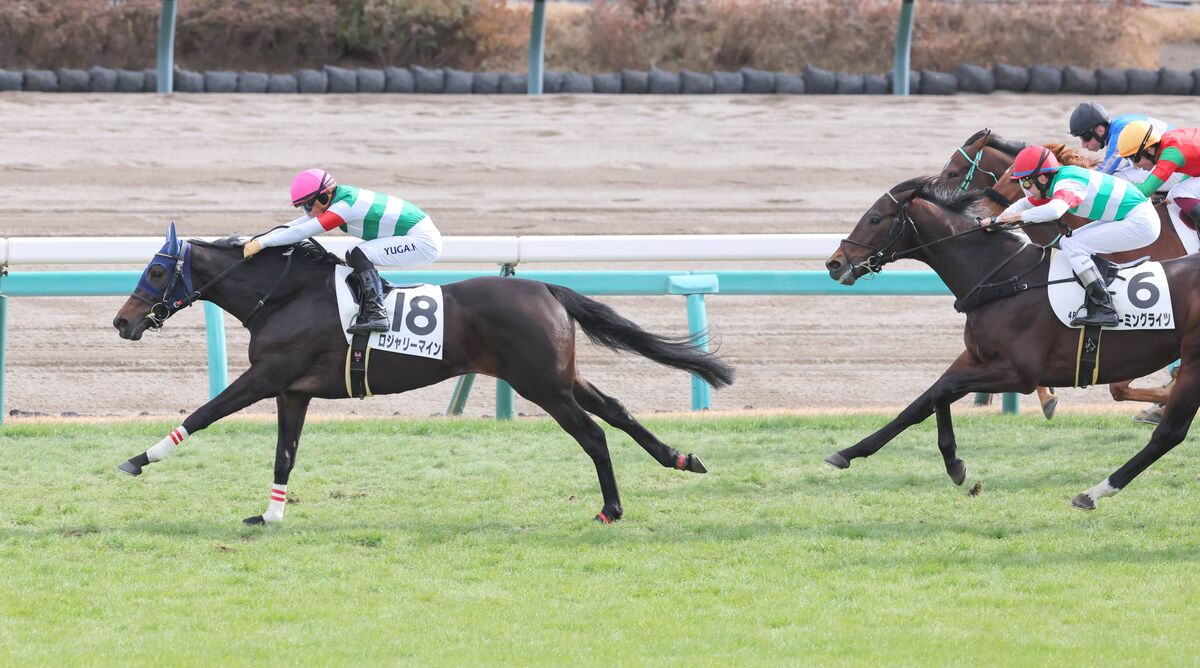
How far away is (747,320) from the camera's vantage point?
12242mm

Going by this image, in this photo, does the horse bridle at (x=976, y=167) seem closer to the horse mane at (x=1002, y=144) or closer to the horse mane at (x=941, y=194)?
the horse mane at (x=1002, y=144)

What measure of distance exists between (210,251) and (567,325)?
69.2 inches

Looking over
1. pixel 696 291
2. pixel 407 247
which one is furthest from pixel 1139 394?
pixel 407 247

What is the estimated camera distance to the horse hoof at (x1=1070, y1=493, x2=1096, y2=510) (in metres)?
7.10

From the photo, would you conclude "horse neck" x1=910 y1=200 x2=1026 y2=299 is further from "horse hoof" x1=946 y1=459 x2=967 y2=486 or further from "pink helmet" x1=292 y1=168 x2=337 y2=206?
"pink helmet" x1=292 y1=168 x2=337 y2=206

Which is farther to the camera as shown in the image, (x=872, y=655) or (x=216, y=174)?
(x=216, y=174)

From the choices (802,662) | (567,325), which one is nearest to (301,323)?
(567,325)

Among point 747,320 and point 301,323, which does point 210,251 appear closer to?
point 301,323

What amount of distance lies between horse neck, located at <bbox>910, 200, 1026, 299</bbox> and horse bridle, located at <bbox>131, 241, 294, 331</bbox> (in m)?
3.12

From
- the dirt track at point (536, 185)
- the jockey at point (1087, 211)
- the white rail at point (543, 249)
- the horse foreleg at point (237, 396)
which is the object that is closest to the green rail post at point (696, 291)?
the white rail at point (543, 249)

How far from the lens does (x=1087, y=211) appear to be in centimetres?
753

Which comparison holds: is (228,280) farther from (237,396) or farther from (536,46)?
(536,46)

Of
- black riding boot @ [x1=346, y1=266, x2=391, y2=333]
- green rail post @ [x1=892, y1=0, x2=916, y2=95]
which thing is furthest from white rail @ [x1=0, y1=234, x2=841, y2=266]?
green rail post @ [x1=892, y1=0, x2=916, y2=95]

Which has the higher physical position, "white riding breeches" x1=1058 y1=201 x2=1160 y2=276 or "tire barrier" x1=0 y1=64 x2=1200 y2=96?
"white riding breeches" x1=1058 y1=201 x2=1160 y2=276
